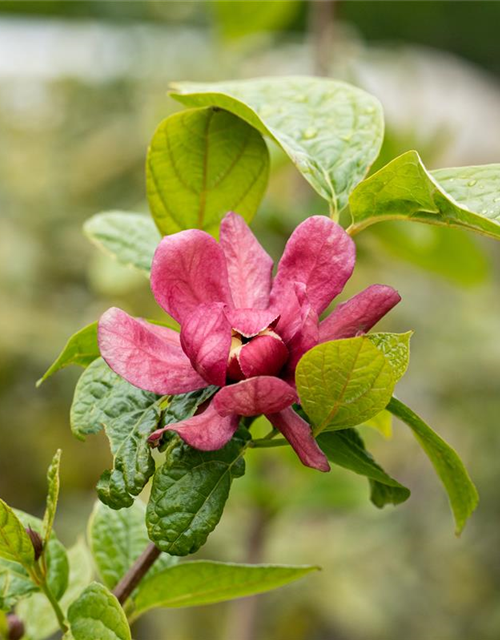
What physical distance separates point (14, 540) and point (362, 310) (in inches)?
6.6

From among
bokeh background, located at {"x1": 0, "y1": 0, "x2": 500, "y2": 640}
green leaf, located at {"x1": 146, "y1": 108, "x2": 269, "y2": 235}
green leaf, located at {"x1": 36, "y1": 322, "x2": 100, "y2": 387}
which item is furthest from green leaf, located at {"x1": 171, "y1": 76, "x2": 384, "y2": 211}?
bokeh background, located at {"x1": 0, "y1": 0, "x2": 500, "y2": 640}

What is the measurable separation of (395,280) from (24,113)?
148 cm

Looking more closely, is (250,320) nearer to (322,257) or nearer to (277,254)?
(322,257)

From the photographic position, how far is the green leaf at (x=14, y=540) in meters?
0.33

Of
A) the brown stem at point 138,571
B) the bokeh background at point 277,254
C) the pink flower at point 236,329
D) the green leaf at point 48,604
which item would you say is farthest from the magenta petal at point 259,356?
the bokeh background at point 277,254

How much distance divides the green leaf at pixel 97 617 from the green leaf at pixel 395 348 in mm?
139

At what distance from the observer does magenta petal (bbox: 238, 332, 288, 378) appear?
0.31m

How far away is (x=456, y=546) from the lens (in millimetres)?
1942

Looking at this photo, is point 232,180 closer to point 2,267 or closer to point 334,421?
point 334,421

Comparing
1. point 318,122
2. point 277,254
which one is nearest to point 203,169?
point 318,122

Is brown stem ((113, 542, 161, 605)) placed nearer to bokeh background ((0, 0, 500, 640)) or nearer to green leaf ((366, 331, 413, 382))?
green leaf ((366, 331, 413, 382))

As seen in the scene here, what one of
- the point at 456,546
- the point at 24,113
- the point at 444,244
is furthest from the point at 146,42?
the point at 444,244

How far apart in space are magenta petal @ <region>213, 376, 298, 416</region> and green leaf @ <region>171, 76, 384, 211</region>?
0.39ft

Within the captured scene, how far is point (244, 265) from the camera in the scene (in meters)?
0.35
